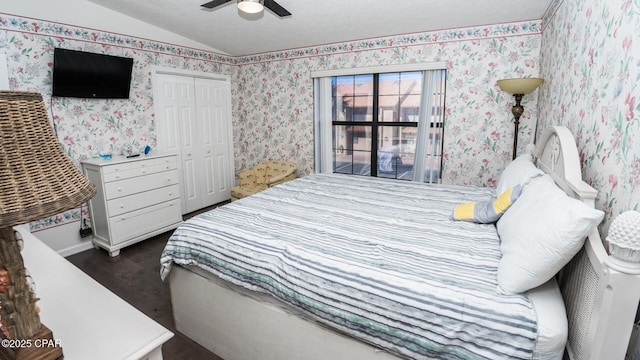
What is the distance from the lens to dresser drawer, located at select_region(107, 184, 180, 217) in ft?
10.7

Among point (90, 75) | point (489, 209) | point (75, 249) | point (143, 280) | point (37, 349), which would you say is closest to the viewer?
point (37, 349)

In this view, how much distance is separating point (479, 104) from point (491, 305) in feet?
9.31

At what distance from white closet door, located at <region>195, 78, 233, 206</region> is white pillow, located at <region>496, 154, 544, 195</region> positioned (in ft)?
12.9

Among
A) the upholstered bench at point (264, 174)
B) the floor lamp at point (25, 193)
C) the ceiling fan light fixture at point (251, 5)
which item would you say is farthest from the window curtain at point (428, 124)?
the floor lamp at point (25, 193)

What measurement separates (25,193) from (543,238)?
1538mm

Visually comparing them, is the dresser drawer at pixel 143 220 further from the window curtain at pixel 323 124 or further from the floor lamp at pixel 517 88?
the floor lamp at pixel 517 88

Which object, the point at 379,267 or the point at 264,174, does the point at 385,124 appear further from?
the point at 379,267

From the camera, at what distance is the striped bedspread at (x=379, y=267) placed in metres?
1.20

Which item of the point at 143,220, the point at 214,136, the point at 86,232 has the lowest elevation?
the point at 86,232

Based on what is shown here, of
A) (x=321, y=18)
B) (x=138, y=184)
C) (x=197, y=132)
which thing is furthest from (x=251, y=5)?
(x=197, y=132)

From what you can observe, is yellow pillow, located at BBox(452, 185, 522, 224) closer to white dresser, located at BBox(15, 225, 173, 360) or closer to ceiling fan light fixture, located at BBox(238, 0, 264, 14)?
white dresser, located at BBox(15, 225, 173, 360)

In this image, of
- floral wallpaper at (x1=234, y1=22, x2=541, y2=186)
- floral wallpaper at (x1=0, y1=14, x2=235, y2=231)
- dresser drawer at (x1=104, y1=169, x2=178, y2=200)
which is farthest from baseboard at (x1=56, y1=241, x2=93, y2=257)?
floral wallpaper at (x1=234, y1=22, x2=541, y2=186)

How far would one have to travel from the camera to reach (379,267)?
1455mm

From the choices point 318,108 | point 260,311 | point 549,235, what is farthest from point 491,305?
point 318,108
